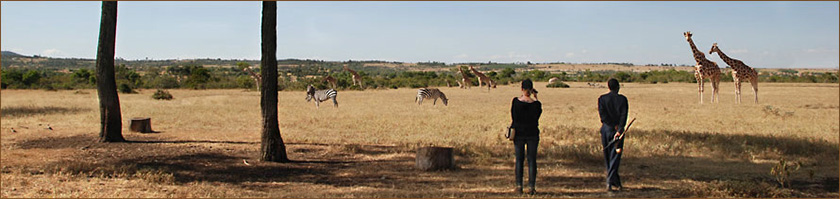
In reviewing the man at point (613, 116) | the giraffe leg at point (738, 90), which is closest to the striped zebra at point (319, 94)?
the giraffe leg at point (738, 90)

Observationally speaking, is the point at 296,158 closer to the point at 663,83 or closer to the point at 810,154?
the point at 810,154

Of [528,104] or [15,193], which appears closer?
[528,104]

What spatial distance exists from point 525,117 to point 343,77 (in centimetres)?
1815

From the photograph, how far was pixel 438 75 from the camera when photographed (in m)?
23.9

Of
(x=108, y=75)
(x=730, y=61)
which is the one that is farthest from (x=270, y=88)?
(x=730, y=61)

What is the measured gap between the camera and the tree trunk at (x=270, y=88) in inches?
428

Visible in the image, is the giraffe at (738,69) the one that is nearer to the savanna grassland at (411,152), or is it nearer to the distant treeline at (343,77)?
the savanna grassland at (411,152)

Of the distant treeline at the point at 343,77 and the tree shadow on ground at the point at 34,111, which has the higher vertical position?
the distant treeline at the point at 343,77

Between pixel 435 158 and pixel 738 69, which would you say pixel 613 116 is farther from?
pixel 738 69

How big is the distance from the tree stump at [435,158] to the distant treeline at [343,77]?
999 cm

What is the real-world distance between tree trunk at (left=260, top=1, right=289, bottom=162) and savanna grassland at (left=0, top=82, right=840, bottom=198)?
39 centimetres

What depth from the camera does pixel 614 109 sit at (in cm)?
756

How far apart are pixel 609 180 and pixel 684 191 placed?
3.63 feet

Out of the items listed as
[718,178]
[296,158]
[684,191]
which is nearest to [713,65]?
[718,178]
